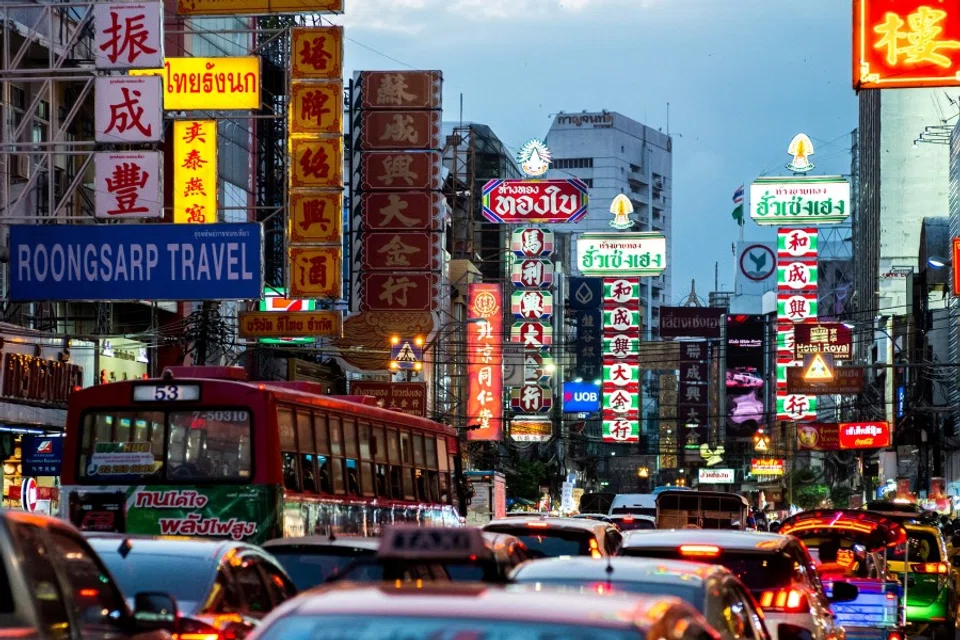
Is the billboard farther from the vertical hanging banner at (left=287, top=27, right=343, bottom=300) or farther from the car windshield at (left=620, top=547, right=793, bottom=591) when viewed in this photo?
the car windshield at (left=620, top=547, right=793, bottom=591)

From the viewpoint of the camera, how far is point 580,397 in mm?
104375

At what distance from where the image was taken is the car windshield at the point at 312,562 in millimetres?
13125

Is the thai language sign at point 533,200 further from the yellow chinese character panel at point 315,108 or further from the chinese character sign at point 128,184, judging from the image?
the chinese character sign at point 128,184

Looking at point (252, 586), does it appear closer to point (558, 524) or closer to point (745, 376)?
point (558, 524)

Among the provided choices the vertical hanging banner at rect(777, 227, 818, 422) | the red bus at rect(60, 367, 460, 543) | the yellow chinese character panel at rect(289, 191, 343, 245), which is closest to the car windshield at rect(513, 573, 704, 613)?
the red bus at rect(60, 367, 460, 543)

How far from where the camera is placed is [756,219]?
8988 cm

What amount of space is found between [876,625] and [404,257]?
33.5 metres

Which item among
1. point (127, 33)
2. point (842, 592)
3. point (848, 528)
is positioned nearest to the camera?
point (842, 592)

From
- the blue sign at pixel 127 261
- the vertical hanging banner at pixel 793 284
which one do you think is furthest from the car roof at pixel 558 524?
the vertical hanging banner at pixel 793 284

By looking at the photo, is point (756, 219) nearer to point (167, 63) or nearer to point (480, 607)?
point (167, 63)

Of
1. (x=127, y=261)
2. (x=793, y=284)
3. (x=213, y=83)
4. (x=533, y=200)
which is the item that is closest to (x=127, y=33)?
(x=127, y=261)

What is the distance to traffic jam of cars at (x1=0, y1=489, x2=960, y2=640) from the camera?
5.83 metres

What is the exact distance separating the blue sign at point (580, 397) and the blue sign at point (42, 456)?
226 feet

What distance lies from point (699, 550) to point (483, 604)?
7.71 meters
